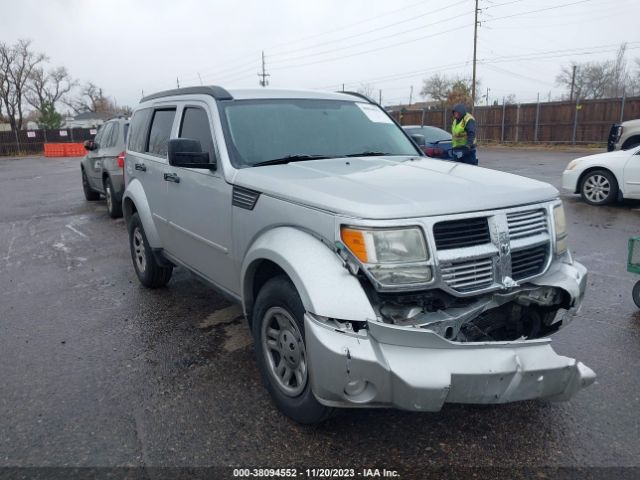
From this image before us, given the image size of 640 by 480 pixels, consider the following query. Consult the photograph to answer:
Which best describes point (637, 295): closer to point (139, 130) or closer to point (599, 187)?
point (139, 130)

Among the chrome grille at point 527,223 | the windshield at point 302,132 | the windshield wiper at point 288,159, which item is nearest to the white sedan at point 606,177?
the windshield at point 302,132

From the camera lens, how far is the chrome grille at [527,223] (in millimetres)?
2878

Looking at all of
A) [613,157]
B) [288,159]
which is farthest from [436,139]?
[288,159]

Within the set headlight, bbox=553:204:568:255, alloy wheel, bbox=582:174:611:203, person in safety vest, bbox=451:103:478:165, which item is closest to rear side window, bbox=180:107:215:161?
headlight, bbox=553:204:568:255

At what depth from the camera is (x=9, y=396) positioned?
11.2 ft

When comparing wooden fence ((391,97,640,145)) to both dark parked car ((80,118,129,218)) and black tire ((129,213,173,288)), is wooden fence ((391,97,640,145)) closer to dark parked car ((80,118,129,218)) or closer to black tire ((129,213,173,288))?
dark parked car ((80,118,129,218))

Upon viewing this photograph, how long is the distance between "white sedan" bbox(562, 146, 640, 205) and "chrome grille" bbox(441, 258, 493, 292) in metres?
7.90

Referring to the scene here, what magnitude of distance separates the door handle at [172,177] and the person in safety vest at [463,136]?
23.1 ft

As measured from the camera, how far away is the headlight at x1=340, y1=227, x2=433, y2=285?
8.38 ft

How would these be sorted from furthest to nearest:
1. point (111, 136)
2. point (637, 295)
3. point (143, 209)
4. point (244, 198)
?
1. point (111, 136)
2. point (143, 209)
3. point (637, 295)
4. point (244, 198)

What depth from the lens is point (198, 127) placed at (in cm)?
417

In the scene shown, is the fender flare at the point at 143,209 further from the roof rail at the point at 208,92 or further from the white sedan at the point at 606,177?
the white sedan at the point at 606,177

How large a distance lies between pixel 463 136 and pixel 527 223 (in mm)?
7827

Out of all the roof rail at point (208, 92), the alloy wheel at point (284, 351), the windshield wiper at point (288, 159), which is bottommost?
the alloy wheel at point (284, 351)
